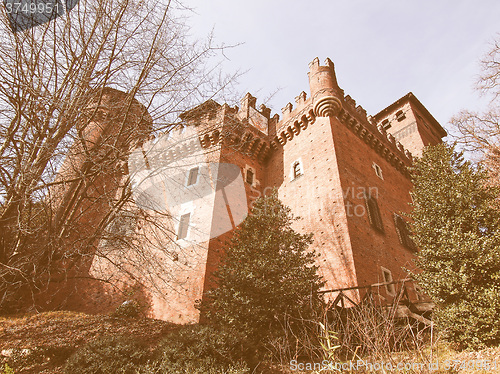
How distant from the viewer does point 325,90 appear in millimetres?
15055

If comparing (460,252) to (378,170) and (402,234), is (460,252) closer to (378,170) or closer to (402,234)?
(402,234)

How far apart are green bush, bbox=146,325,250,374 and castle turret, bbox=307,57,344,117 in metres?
11.5

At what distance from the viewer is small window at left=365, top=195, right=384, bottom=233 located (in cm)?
1279

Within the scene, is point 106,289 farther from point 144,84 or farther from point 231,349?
point 144,84

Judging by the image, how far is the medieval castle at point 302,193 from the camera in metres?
10.7

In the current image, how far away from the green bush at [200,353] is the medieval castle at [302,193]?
7.98 ft

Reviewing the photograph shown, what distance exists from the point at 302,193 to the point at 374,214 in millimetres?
3207

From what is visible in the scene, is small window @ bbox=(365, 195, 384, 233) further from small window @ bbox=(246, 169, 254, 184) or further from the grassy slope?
the grassy slope

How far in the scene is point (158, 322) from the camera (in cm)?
924

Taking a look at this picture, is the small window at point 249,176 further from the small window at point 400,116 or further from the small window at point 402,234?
the small window at point 400,116

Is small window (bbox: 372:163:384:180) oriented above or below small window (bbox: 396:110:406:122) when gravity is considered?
below

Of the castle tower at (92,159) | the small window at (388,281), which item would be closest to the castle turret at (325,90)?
the small window at (388,281)

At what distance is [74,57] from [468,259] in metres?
9.47

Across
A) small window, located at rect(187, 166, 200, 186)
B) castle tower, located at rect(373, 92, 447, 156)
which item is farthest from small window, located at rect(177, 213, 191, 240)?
castle tower, located at rect(373, 92, 447, 156)
